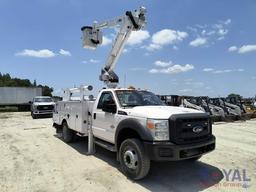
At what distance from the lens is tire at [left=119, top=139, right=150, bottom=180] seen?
4.97 m

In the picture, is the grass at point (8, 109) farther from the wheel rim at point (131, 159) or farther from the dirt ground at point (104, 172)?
the wheel rim at point (131, 159)

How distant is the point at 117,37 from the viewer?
30.4ft

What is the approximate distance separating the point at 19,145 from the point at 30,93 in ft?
81.2

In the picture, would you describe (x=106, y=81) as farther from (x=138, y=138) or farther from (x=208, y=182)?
(x=208, y=182)

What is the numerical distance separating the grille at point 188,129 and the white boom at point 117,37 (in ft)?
13.5

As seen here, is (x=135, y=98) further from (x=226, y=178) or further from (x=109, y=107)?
(x=226, y=178)

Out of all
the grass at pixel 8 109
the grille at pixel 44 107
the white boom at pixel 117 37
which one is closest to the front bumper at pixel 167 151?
the white boom at pixel 117 37

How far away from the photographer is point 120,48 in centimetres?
941

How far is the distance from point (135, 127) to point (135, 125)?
0.04m

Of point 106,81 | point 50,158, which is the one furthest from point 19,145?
point 106,81

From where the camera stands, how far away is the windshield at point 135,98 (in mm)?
6254

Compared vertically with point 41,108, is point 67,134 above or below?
below

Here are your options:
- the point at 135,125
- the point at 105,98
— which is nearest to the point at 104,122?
the point at 105,98

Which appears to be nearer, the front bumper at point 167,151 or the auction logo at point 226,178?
the front bumper at point 167,151
